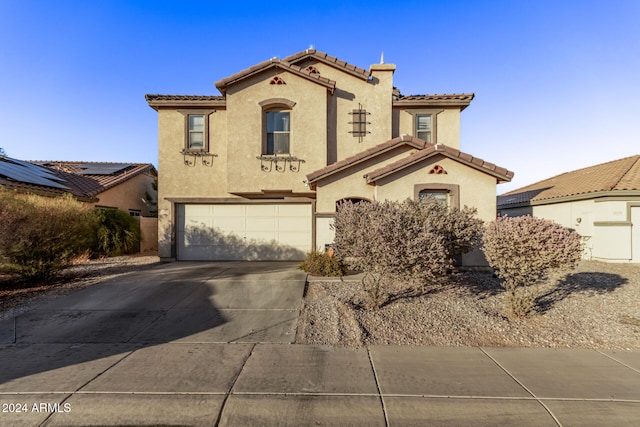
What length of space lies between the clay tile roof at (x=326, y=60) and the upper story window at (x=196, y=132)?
14.2 ft

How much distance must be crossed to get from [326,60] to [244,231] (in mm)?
7844

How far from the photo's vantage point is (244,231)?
1234 centimetres

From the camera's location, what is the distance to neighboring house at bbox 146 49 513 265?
38.8 feet

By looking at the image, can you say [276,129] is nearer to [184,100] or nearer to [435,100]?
[184,100]

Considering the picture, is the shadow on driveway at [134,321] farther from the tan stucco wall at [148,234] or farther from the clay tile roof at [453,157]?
the tan stucco wall at [148,234]

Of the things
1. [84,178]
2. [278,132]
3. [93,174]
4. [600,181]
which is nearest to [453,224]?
[278,132]

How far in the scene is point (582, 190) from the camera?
12.9m

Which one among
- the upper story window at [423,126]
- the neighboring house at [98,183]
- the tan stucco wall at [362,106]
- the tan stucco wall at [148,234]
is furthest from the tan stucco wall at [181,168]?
the upper story window at [423,126]

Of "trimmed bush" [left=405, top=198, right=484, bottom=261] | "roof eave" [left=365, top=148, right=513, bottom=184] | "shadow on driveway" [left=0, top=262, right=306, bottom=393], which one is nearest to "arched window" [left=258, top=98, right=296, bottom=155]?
"roof eave" [left=365, top=148, right=513, bottom=184]

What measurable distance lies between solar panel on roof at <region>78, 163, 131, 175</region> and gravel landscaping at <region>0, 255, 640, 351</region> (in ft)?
36.8

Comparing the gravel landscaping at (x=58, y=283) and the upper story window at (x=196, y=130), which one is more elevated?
the upper story window at (x=196, y=130)

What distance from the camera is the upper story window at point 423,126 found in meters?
12.8

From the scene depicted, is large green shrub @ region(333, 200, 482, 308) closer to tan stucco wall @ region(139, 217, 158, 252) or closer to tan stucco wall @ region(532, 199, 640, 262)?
tan stucco wall @ region(532, 199, 640, 262)

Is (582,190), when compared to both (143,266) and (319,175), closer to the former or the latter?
(319,175)
